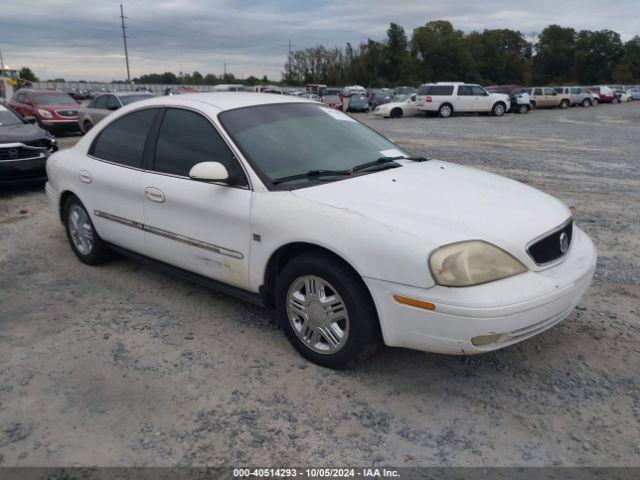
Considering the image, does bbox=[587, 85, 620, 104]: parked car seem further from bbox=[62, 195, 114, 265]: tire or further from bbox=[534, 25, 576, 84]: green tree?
bbox=[62, 195, 114, 265]: tire

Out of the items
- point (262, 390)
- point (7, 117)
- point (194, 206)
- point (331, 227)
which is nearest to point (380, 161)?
point (331, 227)

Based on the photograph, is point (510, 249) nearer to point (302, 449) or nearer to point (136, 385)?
point (302, 449)

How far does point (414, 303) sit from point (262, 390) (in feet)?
3.43

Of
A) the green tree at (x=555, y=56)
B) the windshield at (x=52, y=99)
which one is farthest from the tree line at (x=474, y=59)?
the windshield at (x=52, y=99)

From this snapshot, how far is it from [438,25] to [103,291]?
338ft

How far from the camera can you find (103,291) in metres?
4.68

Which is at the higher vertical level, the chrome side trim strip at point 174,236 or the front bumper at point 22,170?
the chrome side trim strip at point 174,236

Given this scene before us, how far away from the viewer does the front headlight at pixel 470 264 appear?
2.79 metres

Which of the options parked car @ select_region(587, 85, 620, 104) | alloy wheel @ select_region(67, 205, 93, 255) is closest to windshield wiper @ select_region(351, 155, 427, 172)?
alloy wheel @ select_region(67, 205, 93, 255)

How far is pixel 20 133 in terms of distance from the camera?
9.20 meters

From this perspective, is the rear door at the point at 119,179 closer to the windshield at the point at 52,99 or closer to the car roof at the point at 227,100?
the car roof at the point at 227,100

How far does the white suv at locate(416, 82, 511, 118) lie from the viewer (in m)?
29.8

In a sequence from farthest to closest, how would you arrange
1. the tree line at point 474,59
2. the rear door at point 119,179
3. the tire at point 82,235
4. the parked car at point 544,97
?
the tree line at point 474,59, the parked car at point 544,97, the tire at point 82,235, the rear door at point 119,179

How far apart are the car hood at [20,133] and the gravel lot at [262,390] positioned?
16.2ft
